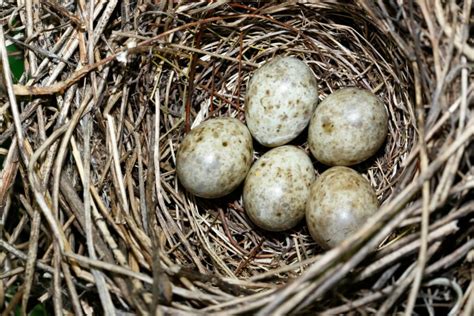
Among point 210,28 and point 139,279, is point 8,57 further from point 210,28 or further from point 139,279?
point 139,279

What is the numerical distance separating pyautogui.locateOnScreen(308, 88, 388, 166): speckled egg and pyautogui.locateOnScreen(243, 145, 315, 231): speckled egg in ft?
0.27

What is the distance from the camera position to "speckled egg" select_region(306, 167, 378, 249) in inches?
67.7

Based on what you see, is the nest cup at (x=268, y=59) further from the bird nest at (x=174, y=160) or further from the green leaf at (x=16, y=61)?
the green leaf at (x=16, y=61)

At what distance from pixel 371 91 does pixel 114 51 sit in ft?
2.63

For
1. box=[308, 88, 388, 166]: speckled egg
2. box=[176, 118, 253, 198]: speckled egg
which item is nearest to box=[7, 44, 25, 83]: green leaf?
box=[176, 118, 253, 198]: speckled egg

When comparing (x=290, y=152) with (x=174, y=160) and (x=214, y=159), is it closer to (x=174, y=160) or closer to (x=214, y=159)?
(x=214, y=159)

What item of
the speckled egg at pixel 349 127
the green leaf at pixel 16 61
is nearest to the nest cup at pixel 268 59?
the speckled egg at pixel 349 127

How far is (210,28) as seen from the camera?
2.05 m

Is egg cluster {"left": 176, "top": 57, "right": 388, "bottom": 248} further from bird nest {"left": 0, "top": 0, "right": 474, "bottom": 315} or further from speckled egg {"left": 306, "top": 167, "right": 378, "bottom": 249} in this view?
bird nest {"left": 0, "top": 0, "right": 474, "bottom": 315}

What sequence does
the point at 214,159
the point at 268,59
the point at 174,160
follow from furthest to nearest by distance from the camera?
the point at 268,59 < the point at 174,160 < the point at 214,159

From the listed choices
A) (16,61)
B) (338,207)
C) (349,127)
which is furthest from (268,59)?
(16,61)

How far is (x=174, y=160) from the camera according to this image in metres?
2.01

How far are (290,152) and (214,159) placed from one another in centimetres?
24

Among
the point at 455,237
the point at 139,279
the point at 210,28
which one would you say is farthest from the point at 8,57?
the point at 455,237
